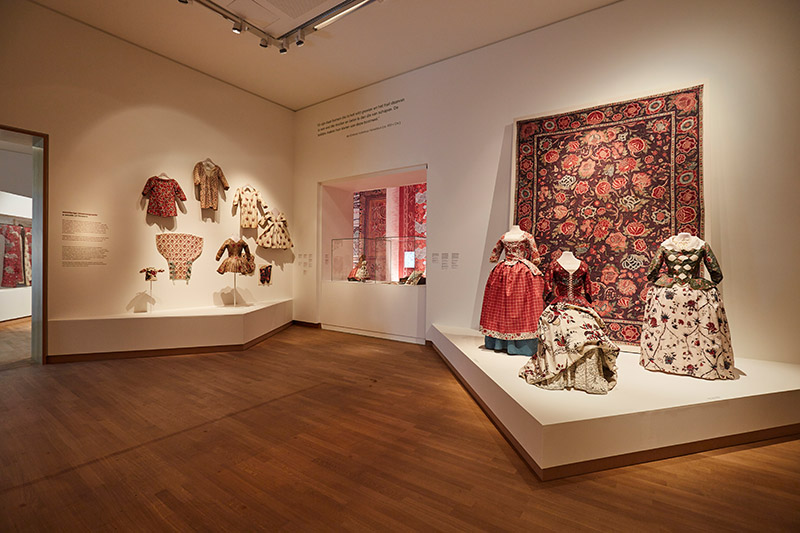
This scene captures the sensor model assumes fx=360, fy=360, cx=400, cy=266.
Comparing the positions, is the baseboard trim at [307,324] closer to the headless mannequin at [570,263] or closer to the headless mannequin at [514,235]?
the headless mannequin at [514,235]

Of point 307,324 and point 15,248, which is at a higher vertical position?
point 15,248

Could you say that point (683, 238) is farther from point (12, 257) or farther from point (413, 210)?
point (12, 257)

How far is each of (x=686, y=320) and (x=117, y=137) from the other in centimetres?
677

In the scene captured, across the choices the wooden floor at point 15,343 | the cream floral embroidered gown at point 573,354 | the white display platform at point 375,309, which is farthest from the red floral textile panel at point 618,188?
the wooden floor at point 15,343

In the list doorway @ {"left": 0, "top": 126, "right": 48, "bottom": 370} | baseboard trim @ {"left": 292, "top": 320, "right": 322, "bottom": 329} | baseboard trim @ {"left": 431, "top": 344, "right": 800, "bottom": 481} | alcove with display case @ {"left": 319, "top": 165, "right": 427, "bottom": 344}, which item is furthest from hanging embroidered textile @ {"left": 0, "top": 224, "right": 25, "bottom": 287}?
baseboard trim @ {"left": 431, "top": 344, "right": 800, "bottom": 481}

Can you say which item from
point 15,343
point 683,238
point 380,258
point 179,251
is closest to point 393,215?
point 380,258

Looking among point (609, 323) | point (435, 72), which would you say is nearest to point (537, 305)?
point (609, 323)

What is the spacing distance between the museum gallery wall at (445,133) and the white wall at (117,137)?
0.8 inches

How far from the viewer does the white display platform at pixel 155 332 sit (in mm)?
4336

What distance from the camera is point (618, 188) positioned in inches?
152

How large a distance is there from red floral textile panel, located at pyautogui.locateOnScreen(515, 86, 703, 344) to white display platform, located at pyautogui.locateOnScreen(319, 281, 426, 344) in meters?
2.14

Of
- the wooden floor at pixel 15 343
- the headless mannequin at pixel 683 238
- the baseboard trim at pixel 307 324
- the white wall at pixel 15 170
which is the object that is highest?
the white wall at pixel 15 170

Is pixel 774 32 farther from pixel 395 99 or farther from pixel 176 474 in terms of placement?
pixel 176 474

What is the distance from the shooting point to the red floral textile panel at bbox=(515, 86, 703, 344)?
3.58 m
